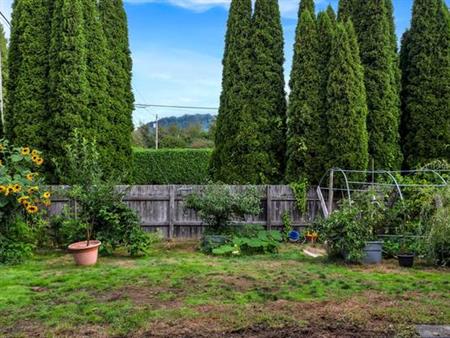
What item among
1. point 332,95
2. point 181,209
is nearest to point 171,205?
point 181,209

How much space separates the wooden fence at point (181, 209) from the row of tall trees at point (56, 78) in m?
1.23

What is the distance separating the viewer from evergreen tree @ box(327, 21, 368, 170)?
31.7 feet

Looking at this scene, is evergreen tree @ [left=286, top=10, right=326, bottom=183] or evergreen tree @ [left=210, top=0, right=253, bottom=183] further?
evergreen tree @ [left=210, top=0, right=253, bottom=183]

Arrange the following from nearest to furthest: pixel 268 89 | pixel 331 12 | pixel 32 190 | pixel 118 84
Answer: pixel 32 190
pixel 268 89
pixel 118 84
pixel 331 12

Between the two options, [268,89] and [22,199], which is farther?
[268,89]

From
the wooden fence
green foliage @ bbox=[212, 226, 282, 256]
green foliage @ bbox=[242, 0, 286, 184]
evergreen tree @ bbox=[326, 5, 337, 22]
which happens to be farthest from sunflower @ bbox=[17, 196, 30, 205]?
evergreen tree @ bbox=[326, 5, 337, 22]

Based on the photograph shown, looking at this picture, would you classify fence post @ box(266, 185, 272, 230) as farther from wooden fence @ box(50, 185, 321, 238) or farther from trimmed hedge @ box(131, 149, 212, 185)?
trimmed hedge @ box(131, 149, 212, 185)

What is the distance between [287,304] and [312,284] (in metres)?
1.02

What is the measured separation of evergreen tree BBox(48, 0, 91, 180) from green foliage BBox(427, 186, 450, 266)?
7261 millimetres

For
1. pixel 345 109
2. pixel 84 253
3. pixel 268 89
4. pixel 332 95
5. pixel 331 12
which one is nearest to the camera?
pixel 84 253

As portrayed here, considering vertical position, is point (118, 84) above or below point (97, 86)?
above

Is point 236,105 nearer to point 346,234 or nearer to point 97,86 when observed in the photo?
point 97,86

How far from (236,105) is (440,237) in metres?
5.64

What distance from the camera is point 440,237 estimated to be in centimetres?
663
